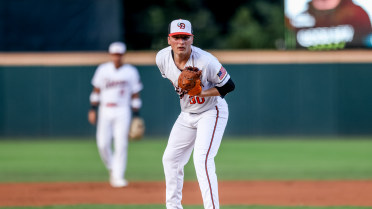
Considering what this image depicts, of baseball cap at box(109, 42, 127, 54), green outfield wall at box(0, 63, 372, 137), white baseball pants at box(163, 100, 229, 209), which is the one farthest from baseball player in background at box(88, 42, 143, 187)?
green outfield wall at box(0, 63, 372, 137)

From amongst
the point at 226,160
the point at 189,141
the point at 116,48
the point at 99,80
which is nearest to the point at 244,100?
the point at 226,160

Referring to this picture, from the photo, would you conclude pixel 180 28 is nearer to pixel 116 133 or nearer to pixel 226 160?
pixel 116 133

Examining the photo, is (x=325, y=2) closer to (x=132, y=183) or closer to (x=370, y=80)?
(x=370, y=80)

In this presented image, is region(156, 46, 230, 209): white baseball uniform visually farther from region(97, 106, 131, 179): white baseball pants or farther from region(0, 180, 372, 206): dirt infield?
region(97, 106, 131, 179): white baseball pants

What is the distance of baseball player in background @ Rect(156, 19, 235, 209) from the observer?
5984 millimetres

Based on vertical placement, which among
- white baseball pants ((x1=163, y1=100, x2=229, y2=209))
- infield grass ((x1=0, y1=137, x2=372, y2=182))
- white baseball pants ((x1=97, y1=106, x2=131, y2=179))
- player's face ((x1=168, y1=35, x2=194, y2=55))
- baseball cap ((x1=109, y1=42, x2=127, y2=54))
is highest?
player's face ((x1=168, y1=35, x2=194, y2=55))

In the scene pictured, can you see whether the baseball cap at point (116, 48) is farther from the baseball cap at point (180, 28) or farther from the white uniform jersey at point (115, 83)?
the baseball cap at point (180, 28)

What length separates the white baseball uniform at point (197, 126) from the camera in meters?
6.06

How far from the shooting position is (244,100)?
19.8m

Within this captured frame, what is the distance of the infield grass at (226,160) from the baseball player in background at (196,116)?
14.7 feet

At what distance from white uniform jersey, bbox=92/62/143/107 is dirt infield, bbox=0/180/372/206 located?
1.18m

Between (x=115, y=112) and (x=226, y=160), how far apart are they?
480 cm

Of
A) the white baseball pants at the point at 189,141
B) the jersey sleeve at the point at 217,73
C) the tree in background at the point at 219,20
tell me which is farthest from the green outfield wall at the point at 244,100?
the jersey sleeve at the point at 217,73

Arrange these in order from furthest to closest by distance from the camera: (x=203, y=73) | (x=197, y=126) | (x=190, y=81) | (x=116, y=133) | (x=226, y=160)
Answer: (x=226, y=160) → (x=116, y=133) → (x=197, y=126) → (x=203, y=73) → (x=190, y=81)
